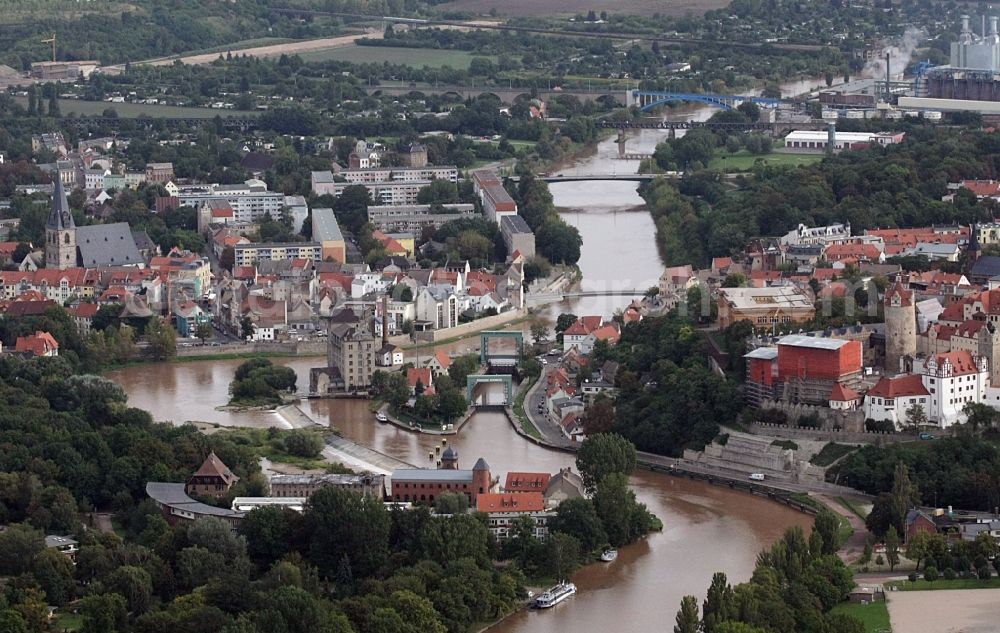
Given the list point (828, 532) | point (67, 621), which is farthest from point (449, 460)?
point (67, 621)

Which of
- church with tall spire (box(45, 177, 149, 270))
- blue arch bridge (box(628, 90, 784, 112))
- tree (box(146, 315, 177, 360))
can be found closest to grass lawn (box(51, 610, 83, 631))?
tree (box(146, 315, 177, 360))

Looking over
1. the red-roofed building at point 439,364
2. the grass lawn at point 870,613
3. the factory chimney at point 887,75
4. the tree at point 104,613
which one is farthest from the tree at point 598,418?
the factory chimney at point 887,75

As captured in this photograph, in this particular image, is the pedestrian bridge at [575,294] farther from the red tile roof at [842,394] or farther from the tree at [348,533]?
the tree at [348,533]

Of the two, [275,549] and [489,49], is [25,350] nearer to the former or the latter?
[275,549]

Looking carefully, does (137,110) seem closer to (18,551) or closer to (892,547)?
(18,551)

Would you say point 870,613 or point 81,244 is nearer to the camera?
point 870,613

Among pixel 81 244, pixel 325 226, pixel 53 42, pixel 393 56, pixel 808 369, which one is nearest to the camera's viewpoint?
pixel 808 369
